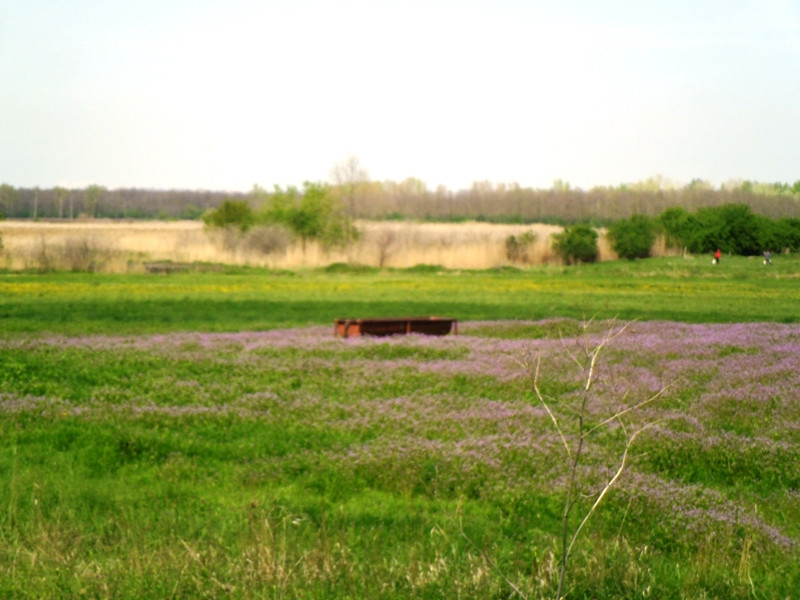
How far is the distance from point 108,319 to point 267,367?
37.9 feet

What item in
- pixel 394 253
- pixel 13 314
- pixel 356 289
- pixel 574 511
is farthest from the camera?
pixel 394 253

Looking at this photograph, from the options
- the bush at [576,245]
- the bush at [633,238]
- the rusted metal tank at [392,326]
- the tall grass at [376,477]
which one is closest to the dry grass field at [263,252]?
the bush at [576,245]

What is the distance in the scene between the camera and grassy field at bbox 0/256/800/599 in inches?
253

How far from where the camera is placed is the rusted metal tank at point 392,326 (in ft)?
71.1

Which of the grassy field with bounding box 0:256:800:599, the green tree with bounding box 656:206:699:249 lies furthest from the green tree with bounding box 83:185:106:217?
the grassy field with bounding box 0:256:800:599

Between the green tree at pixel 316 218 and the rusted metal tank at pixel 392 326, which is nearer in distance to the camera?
the rusted metal tank at pixel 392 326

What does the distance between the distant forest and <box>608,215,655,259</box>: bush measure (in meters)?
9.90

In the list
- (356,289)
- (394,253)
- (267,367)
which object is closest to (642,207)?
(394,253)

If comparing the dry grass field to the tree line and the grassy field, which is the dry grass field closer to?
the tree line

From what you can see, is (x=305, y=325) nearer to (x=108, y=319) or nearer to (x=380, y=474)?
(x=108, y=319)

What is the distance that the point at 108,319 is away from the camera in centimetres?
2672

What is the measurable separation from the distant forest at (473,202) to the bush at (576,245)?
12450mm

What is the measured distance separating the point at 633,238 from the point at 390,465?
53.6 meters

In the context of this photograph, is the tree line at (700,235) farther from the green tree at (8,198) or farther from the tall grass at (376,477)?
the green tree at (8,198)
